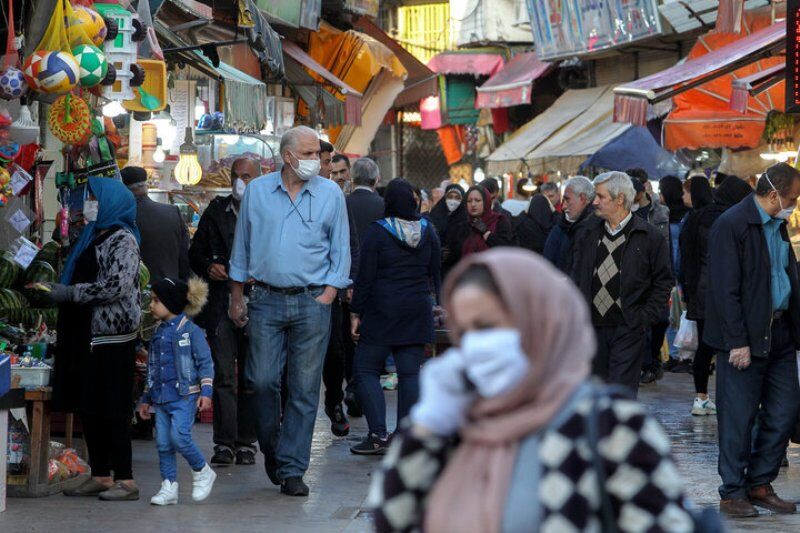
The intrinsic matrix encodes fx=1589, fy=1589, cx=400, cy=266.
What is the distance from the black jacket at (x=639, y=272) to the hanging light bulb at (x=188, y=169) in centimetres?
691

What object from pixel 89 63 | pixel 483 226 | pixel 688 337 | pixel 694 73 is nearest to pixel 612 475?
pixel 89 63

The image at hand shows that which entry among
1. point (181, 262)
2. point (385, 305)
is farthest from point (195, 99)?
point (385, 305)

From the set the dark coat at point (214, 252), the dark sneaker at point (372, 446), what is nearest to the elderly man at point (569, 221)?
the dark sneaker at point (372, 446)

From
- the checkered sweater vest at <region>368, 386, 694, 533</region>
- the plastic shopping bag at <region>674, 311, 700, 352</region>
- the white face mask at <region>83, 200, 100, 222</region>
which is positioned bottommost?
the plastic shopping bag at <region>674, 311, 700, 352</region>

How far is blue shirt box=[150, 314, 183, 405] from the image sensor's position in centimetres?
836

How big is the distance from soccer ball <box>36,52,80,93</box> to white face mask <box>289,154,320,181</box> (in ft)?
5.11

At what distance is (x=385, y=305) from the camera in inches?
406

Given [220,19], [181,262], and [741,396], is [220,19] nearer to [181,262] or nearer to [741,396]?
[181,262]

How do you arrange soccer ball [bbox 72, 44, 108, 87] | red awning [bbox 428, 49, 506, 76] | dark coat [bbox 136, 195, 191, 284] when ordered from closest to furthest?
1. soccer ball [bbox 72, 44, 108, 87]
2. dark coat [bbox 136, 195, 191, 284]
3. red awning [bbox 428, 49, 506, 76]

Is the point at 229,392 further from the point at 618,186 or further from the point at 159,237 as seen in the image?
the point at 618,186

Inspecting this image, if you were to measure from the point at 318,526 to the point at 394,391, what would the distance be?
7.12 m

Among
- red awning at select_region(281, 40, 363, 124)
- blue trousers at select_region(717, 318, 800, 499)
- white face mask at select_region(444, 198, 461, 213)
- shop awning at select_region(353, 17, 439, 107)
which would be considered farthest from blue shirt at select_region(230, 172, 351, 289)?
shop awning at select_region(353, 17, 439, 107)

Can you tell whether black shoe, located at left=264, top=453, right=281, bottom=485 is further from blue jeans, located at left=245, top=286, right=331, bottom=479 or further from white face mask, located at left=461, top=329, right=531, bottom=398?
white face mask, located at left=461, top=329, right=531, bottom=398

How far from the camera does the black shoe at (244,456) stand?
10.0m
